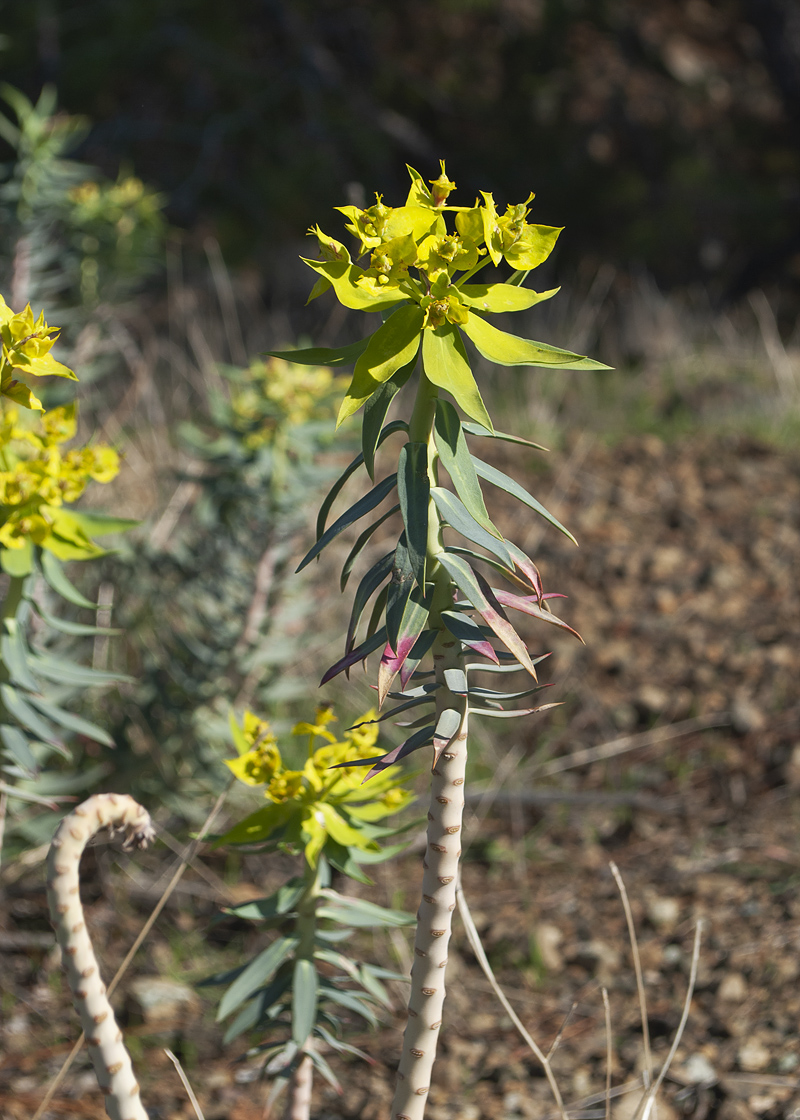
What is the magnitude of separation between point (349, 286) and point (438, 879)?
505mm

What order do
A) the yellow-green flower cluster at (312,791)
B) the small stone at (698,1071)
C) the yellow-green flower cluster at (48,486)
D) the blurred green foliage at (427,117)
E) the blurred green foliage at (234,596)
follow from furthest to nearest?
the blurred green foliage at (427,117) < the blurred green foliage at (234,596) < the small stone at (698,1071) < the yellow-green flower cluster at (48,486) < the yellow-green flower cluster at (312,791)

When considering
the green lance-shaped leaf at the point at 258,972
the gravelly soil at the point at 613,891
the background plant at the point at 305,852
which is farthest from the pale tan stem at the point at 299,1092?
the gravelly soil at the point at 613,891

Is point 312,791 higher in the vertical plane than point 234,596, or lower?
lower

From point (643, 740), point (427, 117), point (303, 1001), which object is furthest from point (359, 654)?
point (427, 117)

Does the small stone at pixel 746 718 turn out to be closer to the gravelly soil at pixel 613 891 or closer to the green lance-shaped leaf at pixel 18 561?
the gravelly soil at pixel 613 891

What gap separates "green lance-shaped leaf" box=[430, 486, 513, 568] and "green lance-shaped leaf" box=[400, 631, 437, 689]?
0.33 ft

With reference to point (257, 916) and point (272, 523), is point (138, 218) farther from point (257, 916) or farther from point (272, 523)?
point (257, 916)

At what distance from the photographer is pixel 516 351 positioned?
806mm

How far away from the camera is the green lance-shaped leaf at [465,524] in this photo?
2.68 ft

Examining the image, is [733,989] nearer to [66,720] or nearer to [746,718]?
[746,718]

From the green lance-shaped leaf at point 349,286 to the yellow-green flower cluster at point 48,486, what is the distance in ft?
1.92

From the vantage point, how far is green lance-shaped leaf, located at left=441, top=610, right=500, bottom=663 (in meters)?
0.84

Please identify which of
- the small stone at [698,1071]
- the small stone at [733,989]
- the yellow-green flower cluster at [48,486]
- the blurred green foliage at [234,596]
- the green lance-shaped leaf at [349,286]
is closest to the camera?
the green lance-shaped leaf at [349,286]

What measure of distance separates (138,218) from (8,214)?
0.49 meters
